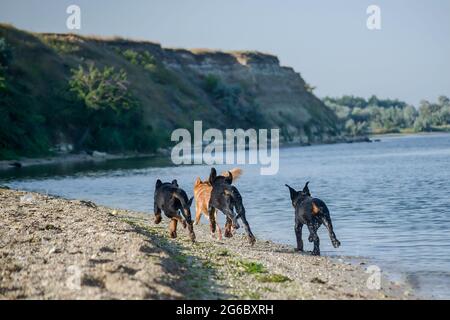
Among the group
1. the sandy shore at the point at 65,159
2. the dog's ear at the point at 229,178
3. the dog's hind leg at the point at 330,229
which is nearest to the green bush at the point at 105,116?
the sandy shore at the point at 65,159

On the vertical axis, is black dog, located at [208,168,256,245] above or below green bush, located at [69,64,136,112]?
below

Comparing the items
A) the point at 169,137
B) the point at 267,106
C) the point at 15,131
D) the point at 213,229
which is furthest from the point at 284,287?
the point at 267,106

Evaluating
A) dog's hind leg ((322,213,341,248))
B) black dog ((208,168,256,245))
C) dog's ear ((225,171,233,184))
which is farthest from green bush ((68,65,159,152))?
dog's hind leg ((322,213,341,248))

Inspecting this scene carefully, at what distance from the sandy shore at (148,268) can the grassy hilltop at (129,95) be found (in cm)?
4592

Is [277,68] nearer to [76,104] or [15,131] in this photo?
[76,104]

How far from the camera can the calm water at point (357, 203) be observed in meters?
15.3

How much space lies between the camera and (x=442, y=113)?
193 m

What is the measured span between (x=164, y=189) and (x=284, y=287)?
551cm

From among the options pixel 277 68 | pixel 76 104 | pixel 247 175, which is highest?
pixel 277 68

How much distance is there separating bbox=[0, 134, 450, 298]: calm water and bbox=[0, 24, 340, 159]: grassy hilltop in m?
20.3

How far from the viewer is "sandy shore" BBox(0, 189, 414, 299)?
9.67 m

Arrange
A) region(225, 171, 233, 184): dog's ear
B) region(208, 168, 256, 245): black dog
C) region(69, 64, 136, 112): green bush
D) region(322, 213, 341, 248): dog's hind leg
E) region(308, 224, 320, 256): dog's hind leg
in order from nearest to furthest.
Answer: region(322, 213, 341, 248): dog's hind leg < region(308, 224, 320, 256): dog's hind leg < region(208, 168, 256, 245): black dog < region(225, 171, 233, 184): dog's ear < region(69, 64, 136, 112): green bush

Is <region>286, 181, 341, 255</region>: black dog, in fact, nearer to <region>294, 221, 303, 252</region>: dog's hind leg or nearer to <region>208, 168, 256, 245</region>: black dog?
<region>294, 221, 303, 252</region>: dog's hind leg

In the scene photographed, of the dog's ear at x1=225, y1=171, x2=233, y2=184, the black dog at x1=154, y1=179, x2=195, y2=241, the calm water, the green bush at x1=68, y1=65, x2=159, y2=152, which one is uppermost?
the green bush at x1=68, y1=65, x2=159, y2=152
